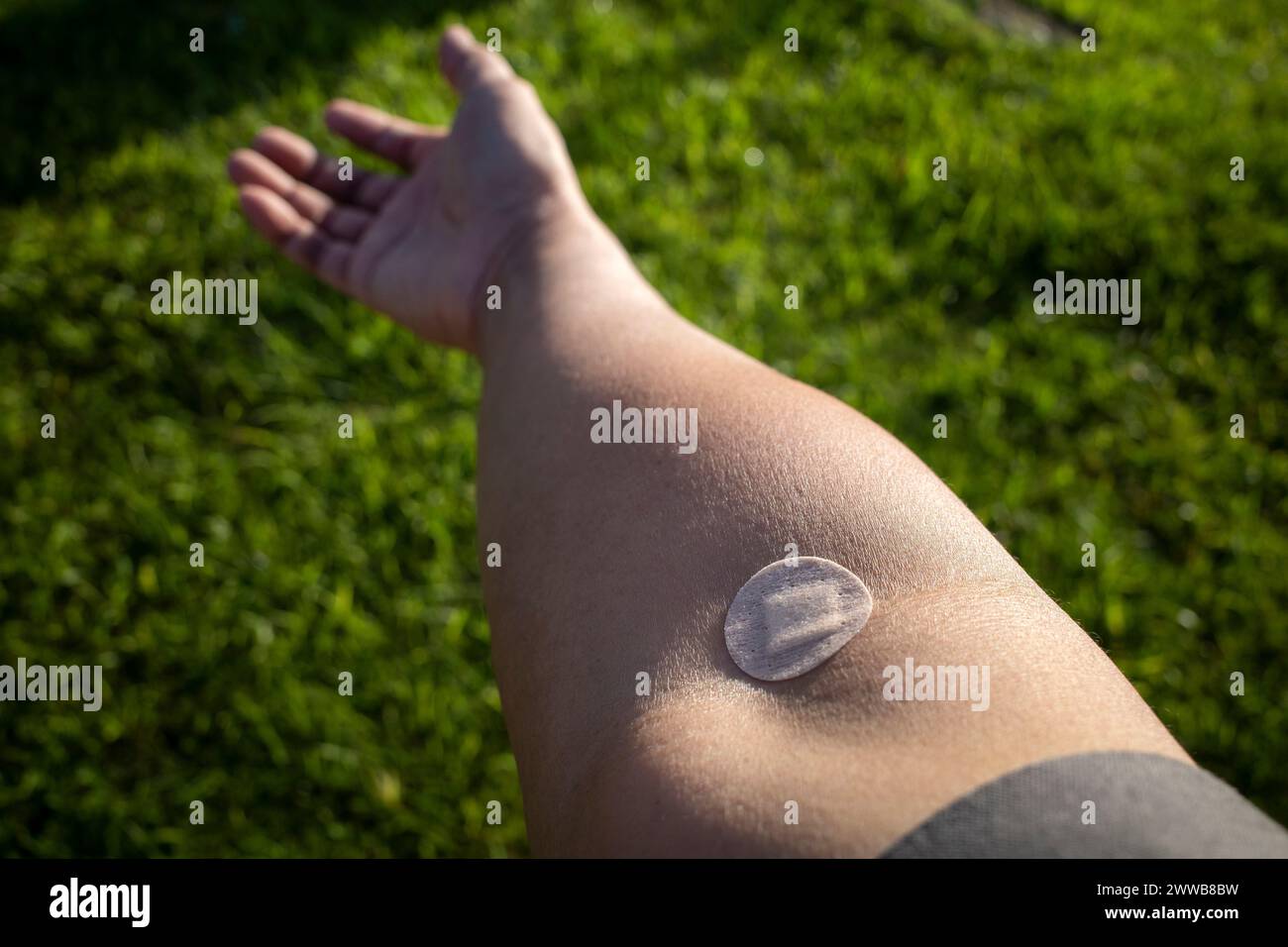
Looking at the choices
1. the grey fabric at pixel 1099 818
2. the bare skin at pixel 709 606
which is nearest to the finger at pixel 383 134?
the bare skin at pixel 709 606

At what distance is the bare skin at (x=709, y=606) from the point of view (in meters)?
1.04

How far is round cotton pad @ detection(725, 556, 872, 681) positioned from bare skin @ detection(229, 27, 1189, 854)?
19 mm

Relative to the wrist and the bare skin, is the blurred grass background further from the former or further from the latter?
the bare skin

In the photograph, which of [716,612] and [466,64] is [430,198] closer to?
[466,64]

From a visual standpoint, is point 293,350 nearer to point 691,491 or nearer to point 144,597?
point 144,597

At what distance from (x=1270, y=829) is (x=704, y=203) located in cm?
280

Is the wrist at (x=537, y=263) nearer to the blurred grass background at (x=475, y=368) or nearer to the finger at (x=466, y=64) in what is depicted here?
the finger at (x=466, y=64)

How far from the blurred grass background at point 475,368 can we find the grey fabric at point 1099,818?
5.00 feet

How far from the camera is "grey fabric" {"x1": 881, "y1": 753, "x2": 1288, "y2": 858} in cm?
89

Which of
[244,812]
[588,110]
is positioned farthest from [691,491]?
[588,110]

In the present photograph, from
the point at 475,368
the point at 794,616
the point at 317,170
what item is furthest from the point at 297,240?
the point at 794,616

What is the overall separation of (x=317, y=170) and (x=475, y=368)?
0.73 meters

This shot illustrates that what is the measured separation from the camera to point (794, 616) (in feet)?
4.16
